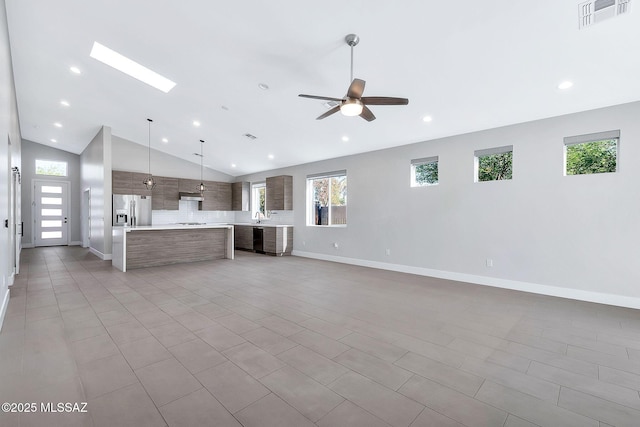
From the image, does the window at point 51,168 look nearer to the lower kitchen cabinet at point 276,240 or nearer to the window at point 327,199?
the lower kitchen cabinet at point 276,240

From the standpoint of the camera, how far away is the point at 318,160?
7.71 meters

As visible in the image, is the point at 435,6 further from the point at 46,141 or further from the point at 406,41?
the point at 46,141

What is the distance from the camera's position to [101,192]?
24.7 ft

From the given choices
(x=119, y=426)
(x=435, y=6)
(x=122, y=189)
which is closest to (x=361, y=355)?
(x=119, y=426)

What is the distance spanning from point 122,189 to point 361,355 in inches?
324

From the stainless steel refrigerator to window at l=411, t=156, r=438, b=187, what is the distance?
291 inches

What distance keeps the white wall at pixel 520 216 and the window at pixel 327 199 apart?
0.74 meters

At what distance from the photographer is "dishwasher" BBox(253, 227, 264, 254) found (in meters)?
8.68

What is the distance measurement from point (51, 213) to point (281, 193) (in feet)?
27.6

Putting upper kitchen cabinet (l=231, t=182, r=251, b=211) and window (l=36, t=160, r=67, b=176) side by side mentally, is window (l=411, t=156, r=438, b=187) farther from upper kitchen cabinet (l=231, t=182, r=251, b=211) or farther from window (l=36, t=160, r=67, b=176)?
window (l=36, t=160, r=67, b=176)

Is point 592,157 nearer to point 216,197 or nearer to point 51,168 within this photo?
point 216,197

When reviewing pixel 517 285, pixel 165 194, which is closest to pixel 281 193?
pixel 165 194

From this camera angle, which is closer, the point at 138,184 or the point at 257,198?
the point at 138,184

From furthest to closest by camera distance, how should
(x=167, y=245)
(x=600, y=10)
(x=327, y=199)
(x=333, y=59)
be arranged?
(x=327, y=199) < (x=167, y=245) < (x=333, y=59) < (x=600, y=10)
